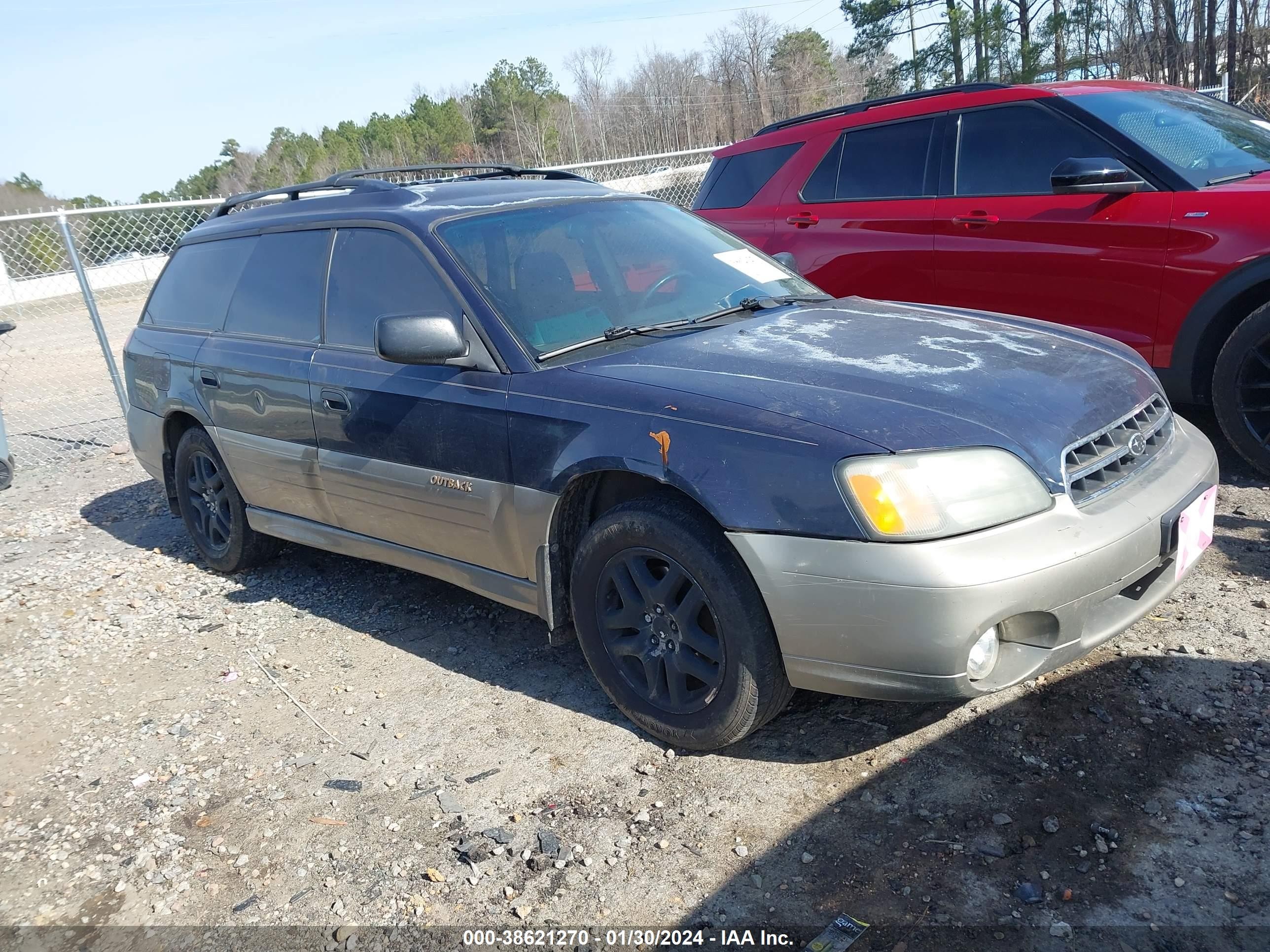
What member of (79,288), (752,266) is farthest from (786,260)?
(79,288)

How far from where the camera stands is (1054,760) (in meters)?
2.72

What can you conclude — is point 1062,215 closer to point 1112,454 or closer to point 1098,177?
point 1098,177

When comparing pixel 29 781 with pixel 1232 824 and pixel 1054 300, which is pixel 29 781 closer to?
pixel 1232 824

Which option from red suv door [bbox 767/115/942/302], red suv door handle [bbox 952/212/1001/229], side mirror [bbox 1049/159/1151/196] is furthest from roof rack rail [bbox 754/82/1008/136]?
side mirror [bbox 1049/159/1151/196]

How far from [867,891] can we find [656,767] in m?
0.82

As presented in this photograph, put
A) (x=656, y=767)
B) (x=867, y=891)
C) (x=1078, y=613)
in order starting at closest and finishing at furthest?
(x=867, y=891), (x=1078, y=613), (x=656, y=767)

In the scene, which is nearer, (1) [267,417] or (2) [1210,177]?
(1) [267,417]

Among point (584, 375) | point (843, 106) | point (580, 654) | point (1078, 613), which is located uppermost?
point (843, 106)

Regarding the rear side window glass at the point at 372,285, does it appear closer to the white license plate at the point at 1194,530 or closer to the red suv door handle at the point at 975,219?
the white license plate at the point at 1194,530

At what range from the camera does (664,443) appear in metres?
2.78

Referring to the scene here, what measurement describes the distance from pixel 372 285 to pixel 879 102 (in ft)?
11.8

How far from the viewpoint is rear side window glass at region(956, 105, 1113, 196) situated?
4957mm

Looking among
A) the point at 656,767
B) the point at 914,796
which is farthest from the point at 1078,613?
the point at 656,767

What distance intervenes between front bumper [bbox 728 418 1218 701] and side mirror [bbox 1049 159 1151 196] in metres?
2.51
